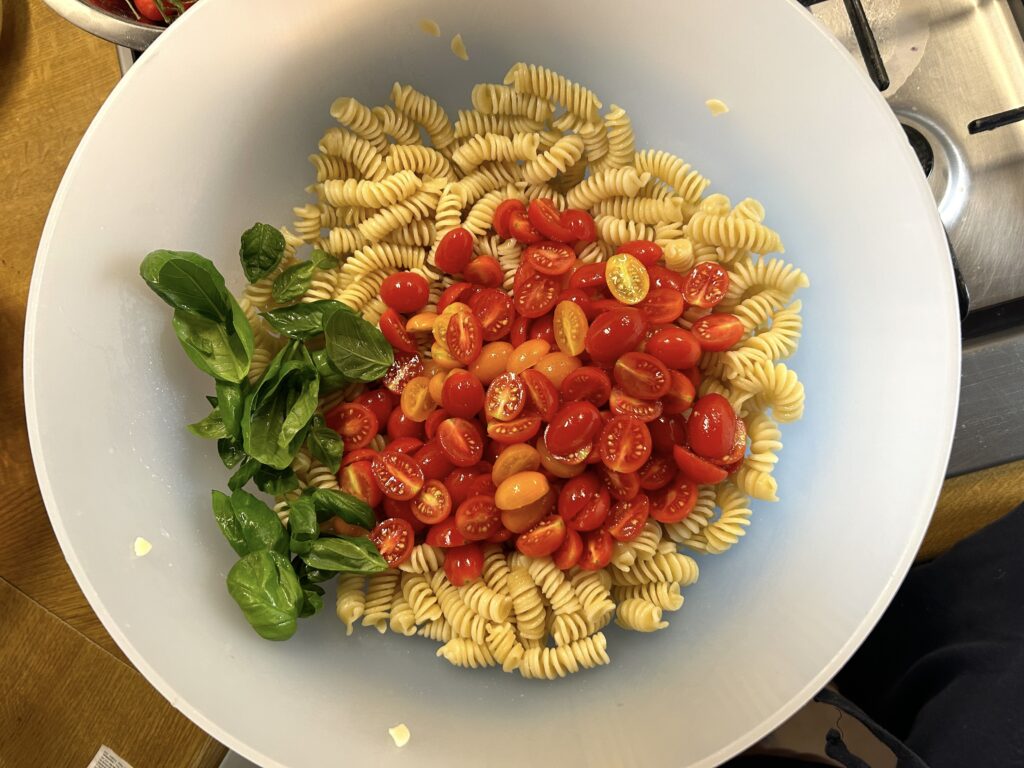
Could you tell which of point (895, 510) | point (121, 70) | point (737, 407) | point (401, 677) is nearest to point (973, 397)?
point (895, 510)

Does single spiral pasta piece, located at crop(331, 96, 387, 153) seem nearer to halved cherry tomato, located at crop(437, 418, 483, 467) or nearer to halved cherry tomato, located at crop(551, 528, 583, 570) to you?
halved cherry tomato, located at crop(437, 418, 483, 467)

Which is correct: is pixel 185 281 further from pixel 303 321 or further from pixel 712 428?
pixel 712 428

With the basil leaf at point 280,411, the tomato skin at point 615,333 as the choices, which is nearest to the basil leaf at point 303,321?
the basil leaf at point 280,411

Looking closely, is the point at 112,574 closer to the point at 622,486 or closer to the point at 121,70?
the point at 622,486

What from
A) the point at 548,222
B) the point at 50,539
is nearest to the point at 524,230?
the point at 548,222

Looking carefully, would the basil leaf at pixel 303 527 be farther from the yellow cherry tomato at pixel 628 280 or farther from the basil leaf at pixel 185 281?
the yellow cherry tomato at pixel 628 280

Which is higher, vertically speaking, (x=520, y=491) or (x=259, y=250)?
(x=259, y=250)
